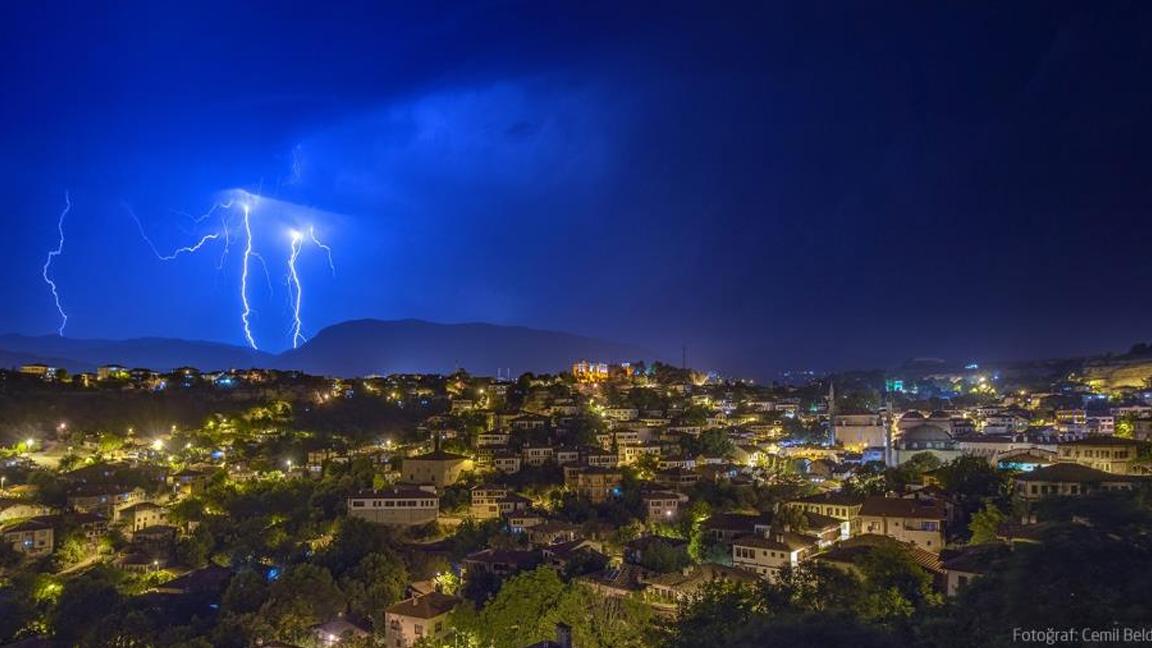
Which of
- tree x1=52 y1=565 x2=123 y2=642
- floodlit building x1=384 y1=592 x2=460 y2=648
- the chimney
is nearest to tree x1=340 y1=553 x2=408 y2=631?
floodlit building x1=384 y1=592 x2=460 y2=648

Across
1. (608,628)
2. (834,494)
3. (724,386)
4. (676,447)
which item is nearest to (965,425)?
(676,447)

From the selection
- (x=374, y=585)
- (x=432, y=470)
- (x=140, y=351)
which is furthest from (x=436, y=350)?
(x=374, y=585)

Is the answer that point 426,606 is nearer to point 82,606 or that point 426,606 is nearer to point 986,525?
point 82,606

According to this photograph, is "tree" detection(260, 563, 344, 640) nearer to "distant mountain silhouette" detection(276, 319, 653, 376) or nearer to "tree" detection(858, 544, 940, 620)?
"tree" detection(858, 544, 940, 620)

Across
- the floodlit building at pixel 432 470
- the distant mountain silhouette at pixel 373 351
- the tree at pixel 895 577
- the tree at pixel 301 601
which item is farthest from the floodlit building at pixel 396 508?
the distant mountain silhouette at pixel 373 351

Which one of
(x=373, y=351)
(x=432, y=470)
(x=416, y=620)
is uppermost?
(x=373, y=351)

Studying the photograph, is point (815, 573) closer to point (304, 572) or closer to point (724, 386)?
point (304, 572)
